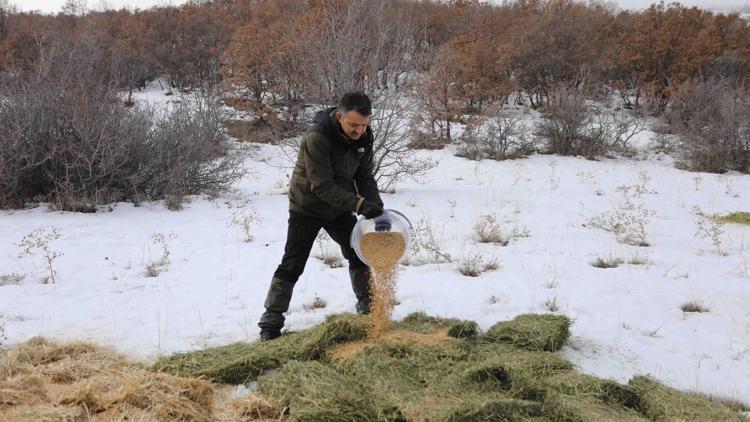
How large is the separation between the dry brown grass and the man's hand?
1.18 m

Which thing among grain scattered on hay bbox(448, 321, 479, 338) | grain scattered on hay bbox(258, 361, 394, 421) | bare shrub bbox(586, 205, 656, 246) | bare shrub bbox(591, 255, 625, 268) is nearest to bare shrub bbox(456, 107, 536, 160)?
bare shrub bbox(586, 205, 656, 246)

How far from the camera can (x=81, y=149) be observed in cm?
737

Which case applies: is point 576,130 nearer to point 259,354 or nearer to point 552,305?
point 552,305

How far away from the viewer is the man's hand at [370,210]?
3.06m

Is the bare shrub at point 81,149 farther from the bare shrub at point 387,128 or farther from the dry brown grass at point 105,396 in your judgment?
the dry brown grass at point 105,396

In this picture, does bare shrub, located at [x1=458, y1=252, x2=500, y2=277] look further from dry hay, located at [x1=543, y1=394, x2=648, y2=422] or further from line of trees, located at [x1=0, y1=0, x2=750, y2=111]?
line of trees, located at [x1=0, y1=0, x2=750, y2=111]

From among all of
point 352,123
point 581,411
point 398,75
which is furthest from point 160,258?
point 398,75

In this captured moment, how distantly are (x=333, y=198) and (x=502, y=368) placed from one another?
139 centimetres

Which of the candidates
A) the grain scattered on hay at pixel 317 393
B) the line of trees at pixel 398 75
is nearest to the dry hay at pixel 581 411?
the grain scattered on hay at pixel 317 393

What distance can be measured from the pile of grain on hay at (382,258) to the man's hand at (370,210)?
12.0 inches

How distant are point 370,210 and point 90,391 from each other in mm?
1712

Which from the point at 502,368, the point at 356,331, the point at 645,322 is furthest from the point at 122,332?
the point at 645,322

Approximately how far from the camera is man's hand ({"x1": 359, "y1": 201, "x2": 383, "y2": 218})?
3.06m

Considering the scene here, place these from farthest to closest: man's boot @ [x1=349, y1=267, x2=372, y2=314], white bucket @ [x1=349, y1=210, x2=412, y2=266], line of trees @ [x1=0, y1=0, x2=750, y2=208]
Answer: line of trees @ [x1=0, y1=0, x2=750, y2=208]
man's boot @ [x1=349, y1=267, x2=372, y2=314]
white bucket @ [x1=349, y1=210, x2=412, y2=266]
